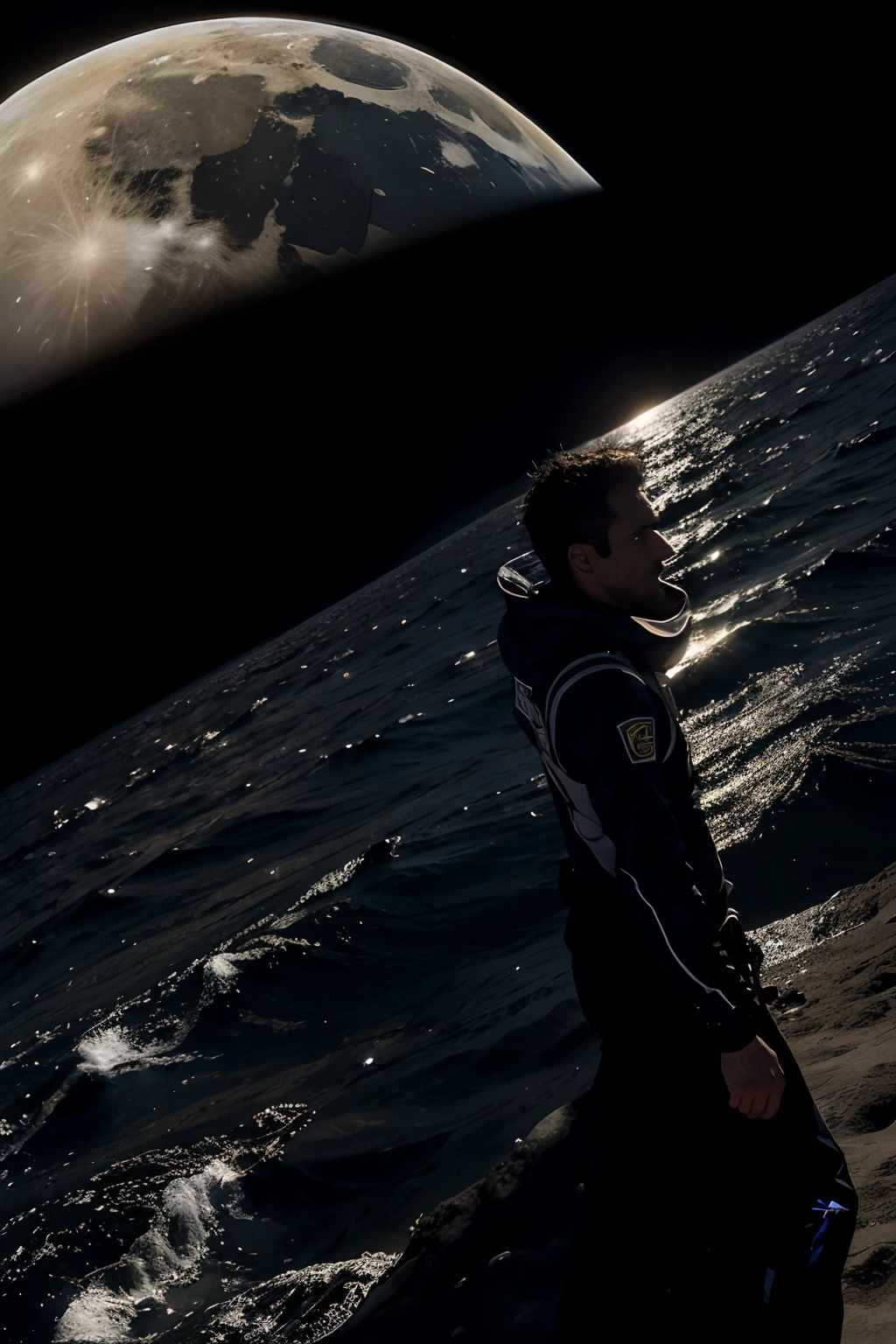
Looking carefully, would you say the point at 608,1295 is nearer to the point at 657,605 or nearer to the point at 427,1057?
the point at 657,605

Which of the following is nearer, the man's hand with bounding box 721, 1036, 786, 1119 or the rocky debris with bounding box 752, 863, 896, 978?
the man's hand with bounding box 721, 1036, 786, 1119

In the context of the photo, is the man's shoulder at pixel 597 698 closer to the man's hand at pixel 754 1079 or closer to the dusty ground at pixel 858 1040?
the man's hand at pixel 754 1079

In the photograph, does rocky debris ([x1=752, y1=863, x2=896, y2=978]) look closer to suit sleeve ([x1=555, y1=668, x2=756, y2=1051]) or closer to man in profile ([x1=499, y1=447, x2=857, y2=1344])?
man in profile ([x1=499, y1=447, x2=857, y2=1344])

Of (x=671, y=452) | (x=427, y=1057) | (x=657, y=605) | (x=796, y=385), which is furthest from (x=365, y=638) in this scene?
(x=657, y=605)

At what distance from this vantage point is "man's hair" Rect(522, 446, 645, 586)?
7.22ft

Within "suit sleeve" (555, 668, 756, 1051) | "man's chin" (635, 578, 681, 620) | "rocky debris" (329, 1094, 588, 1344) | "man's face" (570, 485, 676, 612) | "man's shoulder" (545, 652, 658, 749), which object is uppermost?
"man's face" (570, 485, 676, 612)

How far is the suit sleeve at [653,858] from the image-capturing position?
6.52 feet

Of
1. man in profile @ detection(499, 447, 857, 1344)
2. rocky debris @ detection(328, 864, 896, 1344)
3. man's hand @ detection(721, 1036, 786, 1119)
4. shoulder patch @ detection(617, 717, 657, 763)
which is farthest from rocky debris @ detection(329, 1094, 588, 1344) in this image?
shoulder patch @ detection(617, 717, 657, 763)

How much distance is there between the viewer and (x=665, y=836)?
6.55 feet

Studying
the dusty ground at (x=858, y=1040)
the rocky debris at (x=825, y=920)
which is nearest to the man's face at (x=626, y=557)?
the dusty ground at (x=858, y=1040)

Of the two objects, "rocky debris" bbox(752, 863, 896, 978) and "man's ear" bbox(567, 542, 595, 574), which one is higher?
"man's ear" bbox(567, 542, 595, 574)

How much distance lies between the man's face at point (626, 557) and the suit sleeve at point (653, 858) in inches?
10.1

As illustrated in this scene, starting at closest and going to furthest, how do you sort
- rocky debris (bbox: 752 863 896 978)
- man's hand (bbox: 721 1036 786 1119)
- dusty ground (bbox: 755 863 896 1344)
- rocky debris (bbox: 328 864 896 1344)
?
1. man's hand (bbox: 721 1036 786 1119)
2. dusty ground (bbox: 755 863 896 1344)
3. rocky debris (bbox: 328 864 896 1344)
4. rocky debris (bbox: 752 863 896 978)

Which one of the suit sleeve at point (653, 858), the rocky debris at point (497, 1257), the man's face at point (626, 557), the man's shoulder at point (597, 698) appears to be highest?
the man's face at point (626, 557)
